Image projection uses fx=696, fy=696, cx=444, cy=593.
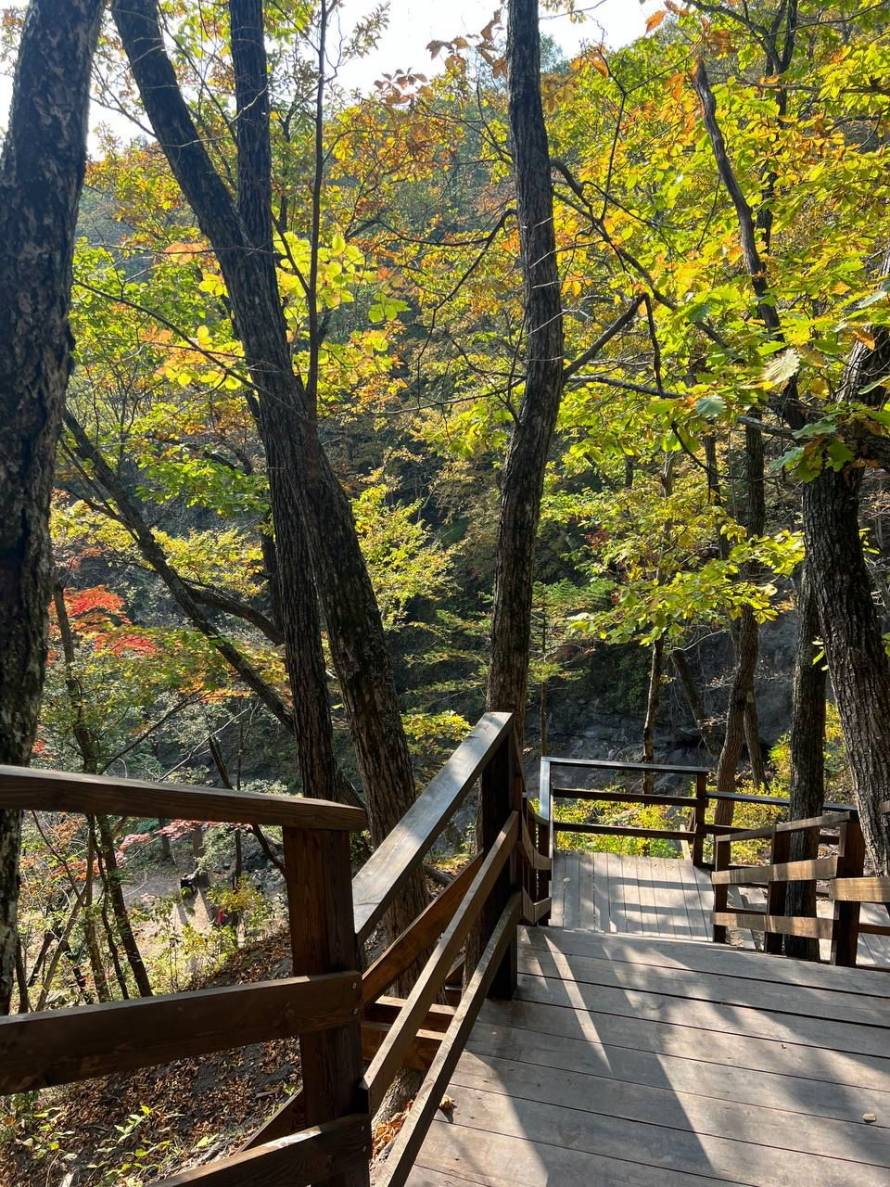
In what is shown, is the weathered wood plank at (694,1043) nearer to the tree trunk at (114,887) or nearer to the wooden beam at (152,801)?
the wooden beam at (152,801)

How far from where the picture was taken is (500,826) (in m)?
2.72

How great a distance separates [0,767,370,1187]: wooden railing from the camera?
87cm

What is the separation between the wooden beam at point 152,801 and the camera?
0.85 meters

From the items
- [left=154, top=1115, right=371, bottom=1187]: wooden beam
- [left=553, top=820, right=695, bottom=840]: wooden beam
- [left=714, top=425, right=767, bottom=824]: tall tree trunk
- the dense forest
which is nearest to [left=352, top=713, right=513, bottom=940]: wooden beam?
[left=154, top=1115, right=371, bottom=1187]: wooden beam

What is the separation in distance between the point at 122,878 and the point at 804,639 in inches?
365

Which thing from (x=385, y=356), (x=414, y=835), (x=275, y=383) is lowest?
(x=414, y=835)

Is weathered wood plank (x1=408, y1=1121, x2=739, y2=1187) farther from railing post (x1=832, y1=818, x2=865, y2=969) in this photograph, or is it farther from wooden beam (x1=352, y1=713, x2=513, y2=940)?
railing post (x1=832, y1=818, x2=865, y2=969)

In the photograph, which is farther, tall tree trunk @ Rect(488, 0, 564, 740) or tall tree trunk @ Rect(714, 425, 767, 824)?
tall tree trunk @ Rect(714, 425, 767, 824)

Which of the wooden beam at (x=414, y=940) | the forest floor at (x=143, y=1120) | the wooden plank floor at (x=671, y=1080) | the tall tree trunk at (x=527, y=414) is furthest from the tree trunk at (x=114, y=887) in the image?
the wooden beam at (x=414, y=940)

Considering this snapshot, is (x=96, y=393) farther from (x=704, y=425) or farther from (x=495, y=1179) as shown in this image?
(x=495, y=1179)

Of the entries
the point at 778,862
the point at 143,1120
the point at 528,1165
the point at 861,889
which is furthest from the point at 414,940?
the point at 143,1120

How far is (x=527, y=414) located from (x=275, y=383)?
1534 mm

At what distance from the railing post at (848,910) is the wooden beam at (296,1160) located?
2667 mm

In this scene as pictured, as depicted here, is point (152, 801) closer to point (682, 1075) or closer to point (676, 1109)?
point (676, 1109)
